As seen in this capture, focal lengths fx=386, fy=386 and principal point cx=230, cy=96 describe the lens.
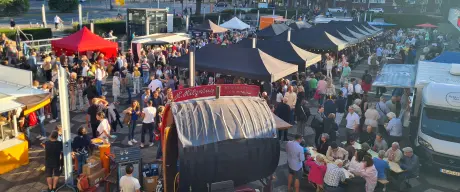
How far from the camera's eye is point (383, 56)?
22828 millimetres

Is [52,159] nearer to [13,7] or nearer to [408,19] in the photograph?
[13,7]

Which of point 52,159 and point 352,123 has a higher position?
point 352,123

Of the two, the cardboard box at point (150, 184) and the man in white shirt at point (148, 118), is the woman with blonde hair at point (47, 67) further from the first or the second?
the cardboard box at point (150, 184)

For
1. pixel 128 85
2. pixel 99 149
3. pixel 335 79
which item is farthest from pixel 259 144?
pixel 335 79

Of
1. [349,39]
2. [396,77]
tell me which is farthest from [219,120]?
[349,39]

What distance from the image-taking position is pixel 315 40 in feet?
63.9

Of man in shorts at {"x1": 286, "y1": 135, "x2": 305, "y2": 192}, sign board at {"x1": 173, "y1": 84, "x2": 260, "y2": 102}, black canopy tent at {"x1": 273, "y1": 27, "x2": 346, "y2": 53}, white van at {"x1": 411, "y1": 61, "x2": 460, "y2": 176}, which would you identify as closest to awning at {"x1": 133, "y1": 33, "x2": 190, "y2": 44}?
black canopy tent at {"x1": 273, "y1": 27, "x2": 346, "y2": 53}

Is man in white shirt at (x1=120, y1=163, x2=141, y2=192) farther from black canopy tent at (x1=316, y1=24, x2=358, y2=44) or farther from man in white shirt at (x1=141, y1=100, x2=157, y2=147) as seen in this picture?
black canopy tent at (x1=316, y1=24, x2=358, y2=44)

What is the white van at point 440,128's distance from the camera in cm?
894

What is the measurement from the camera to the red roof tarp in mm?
16880

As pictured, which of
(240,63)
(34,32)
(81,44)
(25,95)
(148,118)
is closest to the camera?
(25,95)

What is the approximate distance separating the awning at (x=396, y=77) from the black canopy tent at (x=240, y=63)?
303 cm

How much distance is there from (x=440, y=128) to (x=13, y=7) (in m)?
41.7

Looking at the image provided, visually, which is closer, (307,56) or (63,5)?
(307,56)
